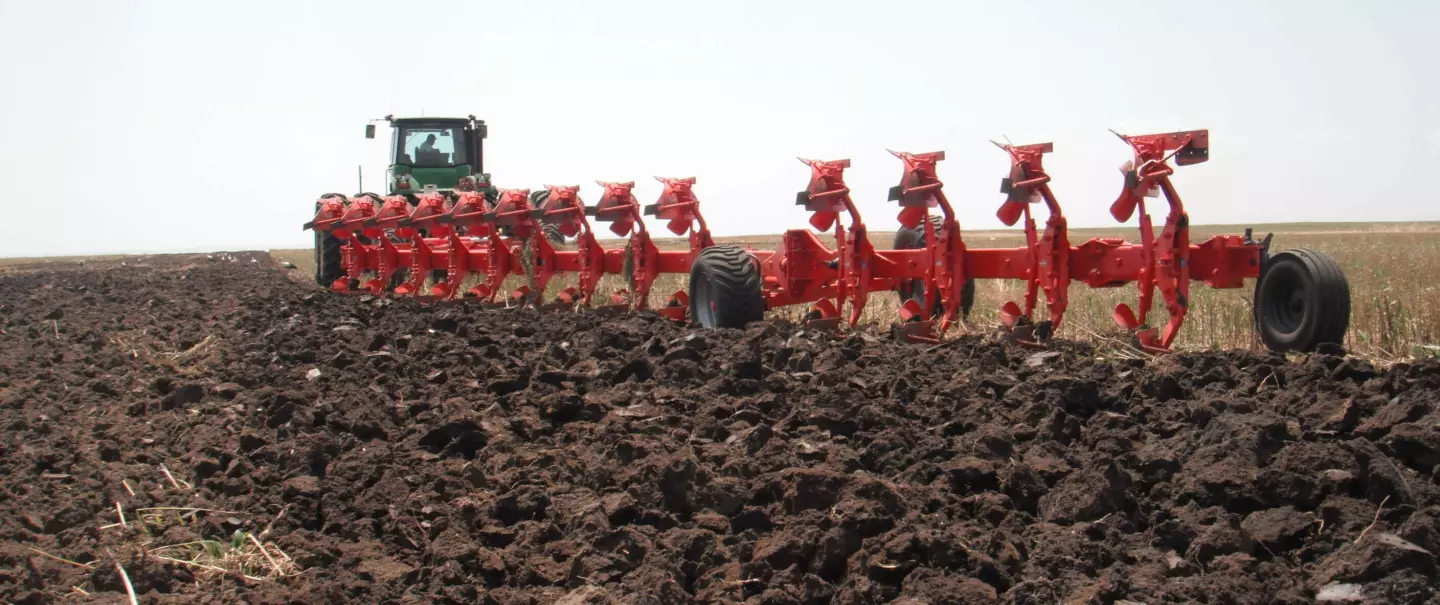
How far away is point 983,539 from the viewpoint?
10.8 ft

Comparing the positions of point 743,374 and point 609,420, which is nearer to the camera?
point 609,420

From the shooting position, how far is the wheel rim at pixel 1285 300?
241 inches

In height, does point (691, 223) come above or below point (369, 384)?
above

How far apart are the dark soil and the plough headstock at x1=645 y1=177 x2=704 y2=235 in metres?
3.02

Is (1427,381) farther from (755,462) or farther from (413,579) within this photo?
(413,579)

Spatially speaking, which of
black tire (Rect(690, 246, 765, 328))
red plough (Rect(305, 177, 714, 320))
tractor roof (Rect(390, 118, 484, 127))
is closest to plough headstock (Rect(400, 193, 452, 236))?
red plough (Rect(305, 177, 714, 320))

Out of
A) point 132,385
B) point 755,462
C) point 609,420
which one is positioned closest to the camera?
point 755,462

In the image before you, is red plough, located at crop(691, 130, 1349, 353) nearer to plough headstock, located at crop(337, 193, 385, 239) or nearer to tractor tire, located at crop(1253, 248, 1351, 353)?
tractor tire, located at crop(1253, 248, 1351, 353)

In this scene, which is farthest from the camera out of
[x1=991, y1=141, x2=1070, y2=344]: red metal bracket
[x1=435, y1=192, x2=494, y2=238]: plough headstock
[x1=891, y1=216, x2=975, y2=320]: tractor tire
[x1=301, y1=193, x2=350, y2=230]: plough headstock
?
[x1=301, y1=193, x2=350, y2=230]: plough headstock

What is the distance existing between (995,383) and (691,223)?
15.9 ft

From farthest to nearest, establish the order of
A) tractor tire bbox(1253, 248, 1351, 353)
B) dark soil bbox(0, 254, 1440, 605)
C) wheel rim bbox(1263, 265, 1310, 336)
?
wheel rim bbox(1263, 265, 1310, 336) → tractor tire bbox(1253, 248, 1351, 353) → dark soil bbox(0, 254, 1440, 605)

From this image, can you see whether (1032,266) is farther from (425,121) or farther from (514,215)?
(425,121)

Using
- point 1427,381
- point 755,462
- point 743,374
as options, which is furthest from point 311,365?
point 1427,381

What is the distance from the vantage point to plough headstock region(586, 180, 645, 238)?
10.7m
